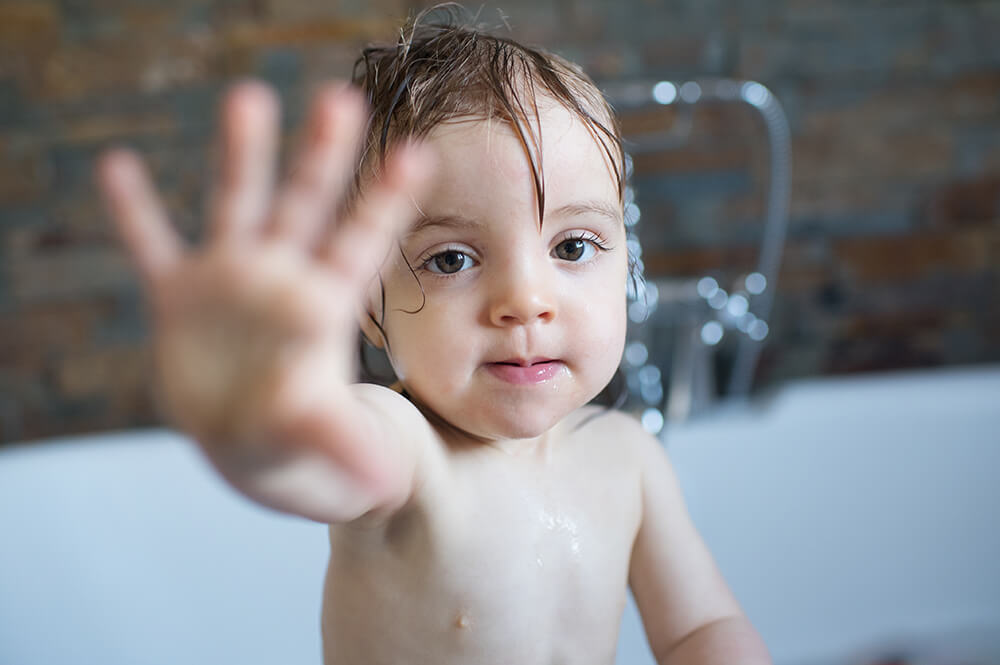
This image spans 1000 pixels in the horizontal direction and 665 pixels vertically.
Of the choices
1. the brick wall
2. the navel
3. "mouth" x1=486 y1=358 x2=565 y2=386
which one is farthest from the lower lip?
the brick wall

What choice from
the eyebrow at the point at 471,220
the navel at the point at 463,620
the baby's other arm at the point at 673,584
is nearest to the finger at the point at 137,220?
the eyebrow at the point at 471,220

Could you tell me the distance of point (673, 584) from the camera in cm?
69

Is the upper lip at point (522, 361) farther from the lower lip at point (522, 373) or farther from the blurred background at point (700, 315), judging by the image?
the blurred background at point (700, 315)

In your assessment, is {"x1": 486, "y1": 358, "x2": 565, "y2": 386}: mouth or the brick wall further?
the brick wall

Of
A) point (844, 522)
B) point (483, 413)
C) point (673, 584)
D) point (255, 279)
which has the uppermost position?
point (255, 279)

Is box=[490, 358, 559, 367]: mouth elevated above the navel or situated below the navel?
above

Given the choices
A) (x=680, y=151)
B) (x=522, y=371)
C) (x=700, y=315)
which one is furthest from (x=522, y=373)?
(x=680, y=151)

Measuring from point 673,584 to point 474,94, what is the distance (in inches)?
14.7

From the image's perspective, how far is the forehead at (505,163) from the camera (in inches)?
20.9

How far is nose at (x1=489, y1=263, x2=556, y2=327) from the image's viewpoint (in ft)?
1.72

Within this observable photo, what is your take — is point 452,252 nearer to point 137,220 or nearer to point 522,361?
point 522,361

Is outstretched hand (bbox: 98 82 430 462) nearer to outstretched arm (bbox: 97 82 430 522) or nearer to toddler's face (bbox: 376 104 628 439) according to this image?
outstretched arm (bbox: 97 82 430 522)

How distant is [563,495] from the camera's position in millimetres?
649

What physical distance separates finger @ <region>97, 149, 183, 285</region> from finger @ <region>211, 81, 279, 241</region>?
0.06 ft
